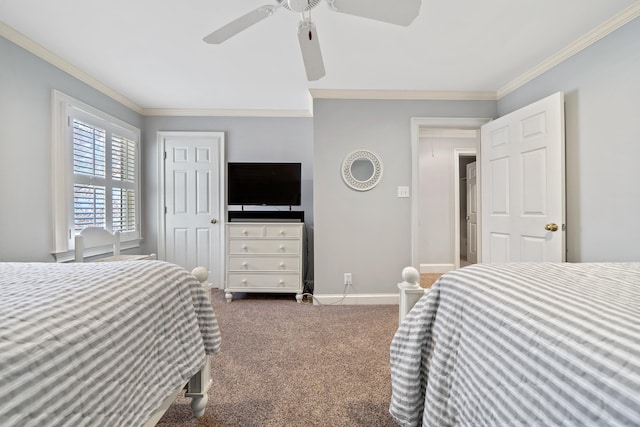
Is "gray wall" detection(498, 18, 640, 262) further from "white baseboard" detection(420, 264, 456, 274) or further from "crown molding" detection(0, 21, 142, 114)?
"crown molding" detection(0, 21, 142, 114)

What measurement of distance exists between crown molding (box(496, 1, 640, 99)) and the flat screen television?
2.32m

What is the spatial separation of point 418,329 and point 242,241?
7.93 feet

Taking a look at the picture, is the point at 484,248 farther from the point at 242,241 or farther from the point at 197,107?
the point at 197,107

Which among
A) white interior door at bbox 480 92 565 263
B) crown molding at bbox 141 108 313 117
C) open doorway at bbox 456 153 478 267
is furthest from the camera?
open doorway at bbox 456 153 478 267

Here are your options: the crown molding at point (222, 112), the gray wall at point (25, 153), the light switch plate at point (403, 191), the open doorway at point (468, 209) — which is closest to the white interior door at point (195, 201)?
the crown molding at point (222, 112)

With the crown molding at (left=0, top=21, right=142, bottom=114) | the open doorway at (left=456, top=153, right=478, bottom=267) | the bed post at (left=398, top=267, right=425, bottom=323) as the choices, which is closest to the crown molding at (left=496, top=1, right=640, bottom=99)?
the bed post at (left=398, top=267, right=425, bottom=323)

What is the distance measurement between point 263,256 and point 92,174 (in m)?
1.84

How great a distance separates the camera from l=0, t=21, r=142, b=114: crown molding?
6.29ft

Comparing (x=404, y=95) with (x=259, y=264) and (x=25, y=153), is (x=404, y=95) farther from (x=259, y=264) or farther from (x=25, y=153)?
(x=25, y=153)

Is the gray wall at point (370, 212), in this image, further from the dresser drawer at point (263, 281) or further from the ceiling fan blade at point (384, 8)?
the ceiling fan blade at point (384, 8)

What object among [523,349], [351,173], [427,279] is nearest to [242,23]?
[523,349]

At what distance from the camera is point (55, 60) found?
226 cm

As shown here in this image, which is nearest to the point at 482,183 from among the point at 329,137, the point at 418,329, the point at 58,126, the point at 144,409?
the point at 329,137

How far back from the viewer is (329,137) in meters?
2.92
